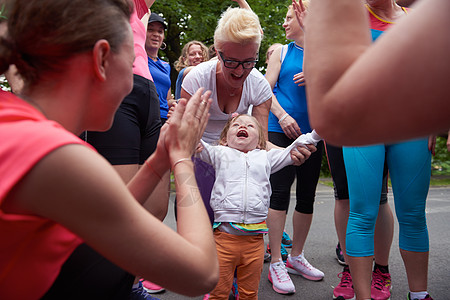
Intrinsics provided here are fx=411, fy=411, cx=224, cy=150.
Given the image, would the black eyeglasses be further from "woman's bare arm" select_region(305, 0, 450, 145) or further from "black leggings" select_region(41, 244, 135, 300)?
"woman's bare arm" select_region(305, 0, 450, 145)

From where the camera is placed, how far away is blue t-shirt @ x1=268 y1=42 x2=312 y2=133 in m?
3.33

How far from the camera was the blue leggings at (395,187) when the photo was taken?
2291 millimetres

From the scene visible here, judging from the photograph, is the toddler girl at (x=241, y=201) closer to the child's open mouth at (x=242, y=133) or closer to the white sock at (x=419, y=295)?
the child's open mouth at (x=242, y=133)

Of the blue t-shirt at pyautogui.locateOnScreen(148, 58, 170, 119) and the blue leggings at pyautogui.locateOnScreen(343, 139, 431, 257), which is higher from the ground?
the blue t-shirt at pyautogui.locateOnScreen(148, 58, 170, 119)

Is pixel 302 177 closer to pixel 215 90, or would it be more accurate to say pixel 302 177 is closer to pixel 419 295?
pixel 215 90

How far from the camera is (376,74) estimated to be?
2.15 ft

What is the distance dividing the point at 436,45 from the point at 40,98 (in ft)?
2.91

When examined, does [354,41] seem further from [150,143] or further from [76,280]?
[150,143]

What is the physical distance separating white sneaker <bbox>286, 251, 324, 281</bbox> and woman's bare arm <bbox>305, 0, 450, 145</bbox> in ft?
8.50

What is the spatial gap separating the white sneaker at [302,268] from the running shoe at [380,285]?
53cm

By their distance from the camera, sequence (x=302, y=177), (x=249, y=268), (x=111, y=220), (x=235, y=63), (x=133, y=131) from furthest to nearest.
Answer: (x=302, y=177), (x=235, y=63), (x=249, y=268), (x=133, y=131), (x=111, y=220)

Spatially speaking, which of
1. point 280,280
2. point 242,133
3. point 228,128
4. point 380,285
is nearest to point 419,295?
point 380,285

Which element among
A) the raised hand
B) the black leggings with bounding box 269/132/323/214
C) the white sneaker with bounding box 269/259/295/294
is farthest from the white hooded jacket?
the raised hand

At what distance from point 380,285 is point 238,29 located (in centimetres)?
189
